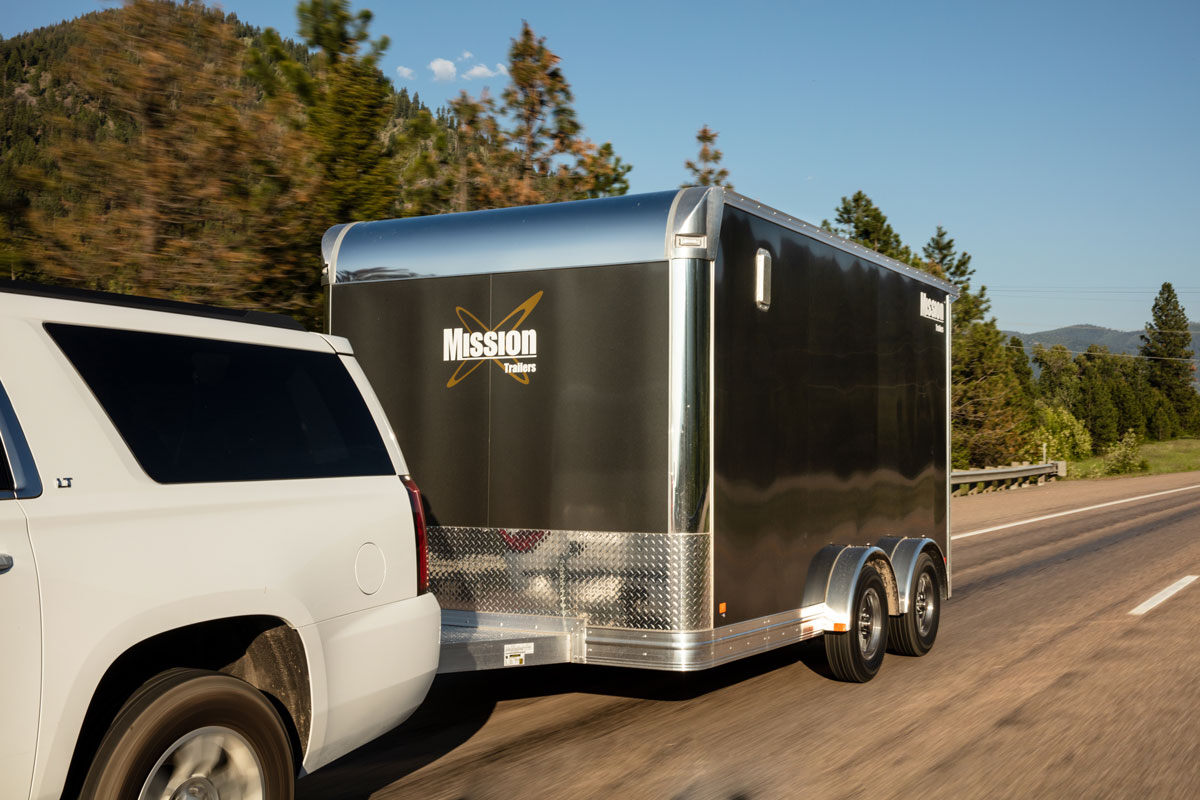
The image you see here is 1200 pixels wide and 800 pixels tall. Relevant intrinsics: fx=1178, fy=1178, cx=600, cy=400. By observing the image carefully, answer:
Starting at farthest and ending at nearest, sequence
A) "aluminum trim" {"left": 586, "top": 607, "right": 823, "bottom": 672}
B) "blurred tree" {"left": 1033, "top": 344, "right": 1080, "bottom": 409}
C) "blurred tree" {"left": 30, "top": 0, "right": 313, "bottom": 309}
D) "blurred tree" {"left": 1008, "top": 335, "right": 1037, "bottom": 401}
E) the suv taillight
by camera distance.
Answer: "blurred tree" {"left": 1033, "top": 344, "right": 1080, "bottom": 409} → "blurred tree" {"left": 1008, "top": 335, "right": 1037, "bottom": 401} → "blurred tree" {"left": 30, "top": 0, "right": 313, "bottom": 309} → "aluminum trim" {"left": 586, "top": 607, "right": 823, "bottom": 672} → the suv taillight

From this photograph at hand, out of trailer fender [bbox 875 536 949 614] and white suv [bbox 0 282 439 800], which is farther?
trailer fender [bbox 875 536 949 614]

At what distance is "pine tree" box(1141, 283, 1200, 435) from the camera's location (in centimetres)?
11812

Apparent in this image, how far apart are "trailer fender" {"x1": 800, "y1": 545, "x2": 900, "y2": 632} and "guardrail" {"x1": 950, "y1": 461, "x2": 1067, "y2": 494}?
1920 centimetres

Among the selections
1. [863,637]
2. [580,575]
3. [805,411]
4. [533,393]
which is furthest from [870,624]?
[533,393]

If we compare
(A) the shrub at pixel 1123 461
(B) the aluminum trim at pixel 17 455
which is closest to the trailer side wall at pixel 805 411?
(B) the aluminum trim at pixel 17 455

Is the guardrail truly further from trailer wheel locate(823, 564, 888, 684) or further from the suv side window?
the suv side window

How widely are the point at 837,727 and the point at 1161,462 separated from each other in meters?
65.7

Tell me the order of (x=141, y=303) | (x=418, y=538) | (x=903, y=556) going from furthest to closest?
(x=903, y=556) → (x=418, y=538) → (x=141, y=303)

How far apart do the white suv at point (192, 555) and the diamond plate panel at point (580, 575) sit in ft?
5.39

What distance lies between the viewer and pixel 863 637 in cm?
791

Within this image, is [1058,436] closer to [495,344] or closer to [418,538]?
[495,344]

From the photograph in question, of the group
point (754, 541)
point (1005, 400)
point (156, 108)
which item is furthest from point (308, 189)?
point (1005, 400)

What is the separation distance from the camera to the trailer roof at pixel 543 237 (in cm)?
617

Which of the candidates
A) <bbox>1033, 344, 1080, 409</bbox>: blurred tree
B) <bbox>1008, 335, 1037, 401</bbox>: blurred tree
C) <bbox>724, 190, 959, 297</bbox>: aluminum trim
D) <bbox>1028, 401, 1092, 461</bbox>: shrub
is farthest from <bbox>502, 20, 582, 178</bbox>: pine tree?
<bbox>1033, 344, 1080, 409</bbox>: blurred tree
